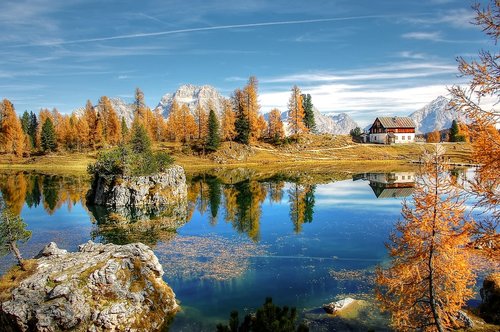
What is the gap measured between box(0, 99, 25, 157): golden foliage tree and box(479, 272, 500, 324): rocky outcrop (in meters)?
157

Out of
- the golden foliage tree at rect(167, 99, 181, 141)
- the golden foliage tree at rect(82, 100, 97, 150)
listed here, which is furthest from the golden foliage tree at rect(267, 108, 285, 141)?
the golden foliage tree at rect(82, 100, 97, 150)

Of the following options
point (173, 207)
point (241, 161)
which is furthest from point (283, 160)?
point (173, 207)

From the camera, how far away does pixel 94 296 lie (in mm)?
23984

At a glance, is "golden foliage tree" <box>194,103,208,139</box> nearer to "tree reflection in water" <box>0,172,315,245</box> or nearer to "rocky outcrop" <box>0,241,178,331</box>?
"tree reflection in water" <box>0,172,315,245</box>

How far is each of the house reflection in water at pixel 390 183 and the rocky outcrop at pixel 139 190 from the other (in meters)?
39.5

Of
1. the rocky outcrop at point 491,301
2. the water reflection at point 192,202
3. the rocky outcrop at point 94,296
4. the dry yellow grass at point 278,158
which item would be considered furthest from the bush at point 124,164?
the rocky outcrop at point 491,301

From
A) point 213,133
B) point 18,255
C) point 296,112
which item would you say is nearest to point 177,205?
point 18,255

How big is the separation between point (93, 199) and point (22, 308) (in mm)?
51090

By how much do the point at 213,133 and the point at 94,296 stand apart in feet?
356

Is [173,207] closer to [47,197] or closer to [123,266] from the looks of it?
[47,197]

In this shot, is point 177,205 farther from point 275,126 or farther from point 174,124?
point 275,126

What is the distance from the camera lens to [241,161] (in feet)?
437

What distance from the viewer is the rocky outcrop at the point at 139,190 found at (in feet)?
215

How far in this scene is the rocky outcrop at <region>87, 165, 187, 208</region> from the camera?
6556cm
